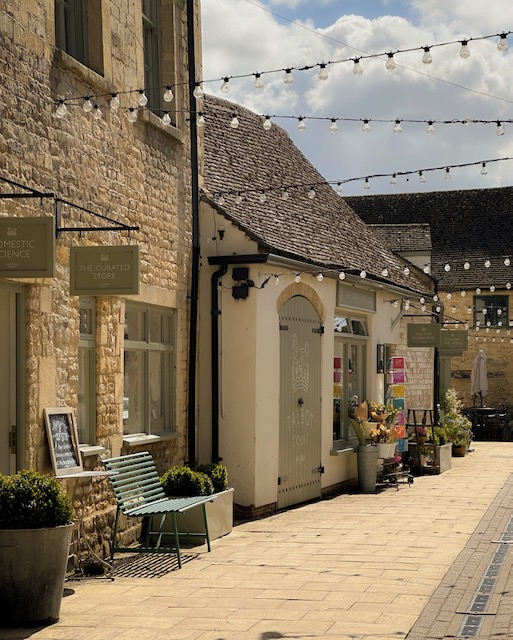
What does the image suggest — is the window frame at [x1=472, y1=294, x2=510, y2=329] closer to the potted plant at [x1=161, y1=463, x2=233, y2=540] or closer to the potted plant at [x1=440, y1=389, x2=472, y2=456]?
the potted plant at [x1=440, y1=389, x2=472, y2=456]

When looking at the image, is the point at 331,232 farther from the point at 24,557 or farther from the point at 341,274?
the point at 24,557

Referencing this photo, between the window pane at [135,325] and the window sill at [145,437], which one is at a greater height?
the window pane at [135,325]

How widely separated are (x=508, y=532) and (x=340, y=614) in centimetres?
474

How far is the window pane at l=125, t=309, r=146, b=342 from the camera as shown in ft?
38.3

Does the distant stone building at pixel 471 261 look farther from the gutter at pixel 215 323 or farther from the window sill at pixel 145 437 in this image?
the window sill at pixel 145 437

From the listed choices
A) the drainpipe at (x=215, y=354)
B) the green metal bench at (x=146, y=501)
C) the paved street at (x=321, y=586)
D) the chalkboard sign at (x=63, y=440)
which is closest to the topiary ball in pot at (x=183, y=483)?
the green metal bench at (x=146, y=501)

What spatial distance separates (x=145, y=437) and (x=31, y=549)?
4.25 metres

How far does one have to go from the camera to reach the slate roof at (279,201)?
1470 centimetres

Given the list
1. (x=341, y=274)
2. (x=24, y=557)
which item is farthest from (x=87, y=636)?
(x=341, y=274)

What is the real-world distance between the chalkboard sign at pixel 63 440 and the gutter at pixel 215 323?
368cm

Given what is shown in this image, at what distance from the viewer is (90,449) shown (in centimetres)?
1034

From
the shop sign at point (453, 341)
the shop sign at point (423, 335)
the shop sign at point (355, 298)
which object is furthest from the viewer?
the shop sign at point (453, 341)

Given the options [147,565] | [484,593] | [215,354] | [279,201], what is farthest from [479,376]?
[484,593]

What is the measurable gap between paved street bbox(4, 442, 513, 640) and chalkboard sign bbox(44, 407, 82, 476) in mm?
992
